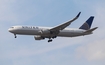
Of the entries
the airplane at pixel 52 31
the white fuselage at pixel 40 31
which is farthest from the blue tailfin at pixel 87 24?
the white fuselage at pixel 40 31

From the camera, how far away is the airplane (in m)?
95.0

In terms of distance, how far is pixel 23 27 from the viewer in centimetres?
9538

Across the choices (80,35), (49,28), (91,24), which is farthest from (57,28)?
(91,24)

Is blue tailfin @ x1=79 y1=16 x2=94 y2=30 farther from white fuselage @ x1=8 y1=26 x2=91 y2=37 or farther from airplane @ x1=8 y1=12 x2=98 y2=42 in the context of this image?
white fuselage @ x1=8 y1=26 x2=91 y2=37

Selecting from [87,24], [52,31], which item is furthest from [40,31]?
[87,24]

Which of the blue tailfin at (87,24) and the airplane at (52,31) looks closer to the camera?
the airplane at (52,31)

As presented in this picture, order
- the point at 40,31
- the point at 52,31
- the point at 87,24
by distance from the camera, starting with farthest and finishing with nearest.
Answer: the point at 87,24 → the point at 52,31 → the point at 40,31

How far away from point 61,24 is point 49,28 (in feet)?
15.1

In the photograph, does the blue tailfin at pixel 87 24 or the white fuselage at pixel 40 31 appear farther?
the blue tailfin at pixel 87 24

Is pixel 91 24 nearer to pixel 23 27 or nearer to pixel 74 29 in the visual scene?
pixel 74 29

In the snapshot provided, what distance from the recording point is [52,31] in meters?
101

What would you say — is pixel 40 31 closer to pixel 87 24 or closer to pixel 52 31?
pixel 52 31

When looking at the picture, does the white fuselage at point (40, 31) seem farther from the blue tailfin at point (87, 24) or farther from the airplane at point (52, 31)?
the blue tailfin at point (87, 24)

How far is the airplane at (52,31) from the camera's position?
312 ft
